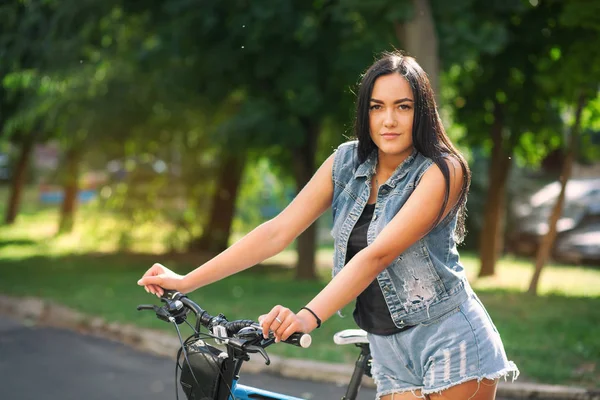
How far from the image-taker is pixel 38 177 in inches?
1959

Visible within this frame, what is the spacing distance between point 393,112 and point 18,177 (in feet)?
89.5

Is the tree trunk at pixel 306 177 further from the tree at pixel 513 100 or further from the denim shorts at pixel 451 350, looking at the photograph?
the denim shorts at pixel 451 350

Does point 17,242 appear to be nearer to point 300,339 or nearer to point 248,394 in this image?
point 248,394

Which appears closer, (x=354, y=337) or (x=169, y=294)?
(x=169, y=294)

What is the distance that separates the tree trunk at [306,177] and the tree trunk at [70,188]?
20.7ft

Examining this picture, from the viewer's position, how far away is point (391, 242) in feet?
8.77

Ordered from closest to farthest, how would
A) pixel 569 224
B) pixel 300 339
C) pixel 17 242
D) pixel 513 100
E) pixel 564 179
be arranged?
pixel 300 339 → pixel 564 179 → pixel 513 100 → pixel 569 224 → pixel 17 242

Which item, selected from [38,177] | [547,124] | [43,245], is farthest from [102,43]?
[38,177]

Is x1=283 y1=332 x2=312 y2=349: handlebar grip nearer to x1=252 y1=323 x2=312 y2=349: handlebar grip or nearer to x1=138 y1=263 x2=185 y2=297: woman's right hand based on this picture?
x1=252 y1=323 x2=312 y2=349: handlebar grip

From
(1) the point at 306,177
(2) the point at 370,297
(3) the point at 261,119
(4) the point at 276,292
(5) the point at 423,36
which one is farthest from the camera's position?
(1) the point at 306,177

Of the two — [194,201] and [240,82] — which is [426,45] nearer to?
[240,82]

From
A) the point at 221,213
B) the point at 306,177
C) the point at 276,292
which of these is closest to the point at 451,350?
the point at 276,292

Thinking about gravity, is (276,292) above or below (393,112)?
above

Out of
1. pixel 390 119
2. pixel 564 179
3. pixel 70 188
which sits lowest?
pixel 390 119
